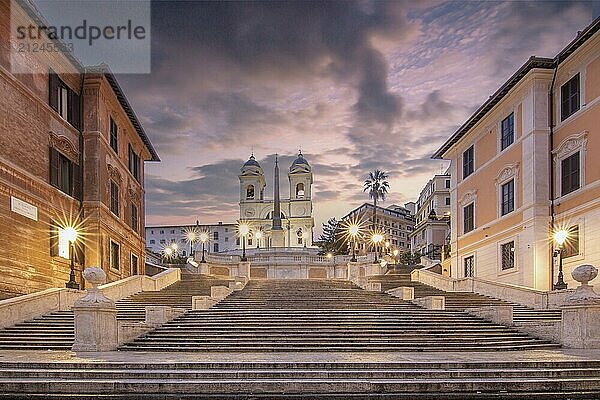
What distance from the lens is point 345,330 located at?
49.9 feet

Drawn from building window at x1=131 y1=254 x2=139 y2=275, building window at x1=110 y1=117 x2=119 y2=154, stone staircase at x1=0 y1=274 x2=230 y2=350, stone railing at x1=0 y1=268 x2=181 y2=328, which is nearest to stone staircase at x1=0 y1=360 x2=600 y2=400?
stone staircase at x1=0 y1=274 x2=230 y2=350

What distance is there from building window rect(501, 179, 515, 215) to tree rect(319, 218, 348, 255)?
48920 millimetres

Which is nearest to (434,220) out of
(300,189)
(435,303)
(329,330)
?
(300,189)

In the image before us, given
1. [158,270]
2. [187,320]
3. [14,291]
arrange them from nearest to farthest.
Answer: [187,320]
[14,291]
[158,270]

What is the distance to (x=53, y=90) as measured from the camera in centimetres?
2389

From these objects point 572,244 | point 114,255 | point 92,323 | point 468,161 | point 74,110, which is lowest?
point 92,323

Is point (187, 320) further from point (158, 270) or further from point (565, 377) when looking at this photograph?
point (158, 270)

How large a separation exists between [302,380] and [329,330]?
5.77 metres

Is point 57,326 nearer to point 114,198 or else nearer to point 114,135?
point 114,198

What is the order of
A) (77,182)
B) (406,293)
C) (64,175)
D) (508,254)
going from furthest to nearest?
1. (508,254)
2. (77,182)
3. (64,175)
4. (406,293)

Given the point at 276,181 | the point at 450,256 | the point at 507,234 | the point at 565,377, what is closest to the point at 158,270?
the point at 450,256

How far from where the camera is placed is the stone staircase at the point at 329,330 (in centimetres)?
1371

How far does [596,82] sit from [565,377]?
52.1 ft

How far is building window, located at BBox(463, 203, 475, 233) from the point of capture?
33.6 meters
